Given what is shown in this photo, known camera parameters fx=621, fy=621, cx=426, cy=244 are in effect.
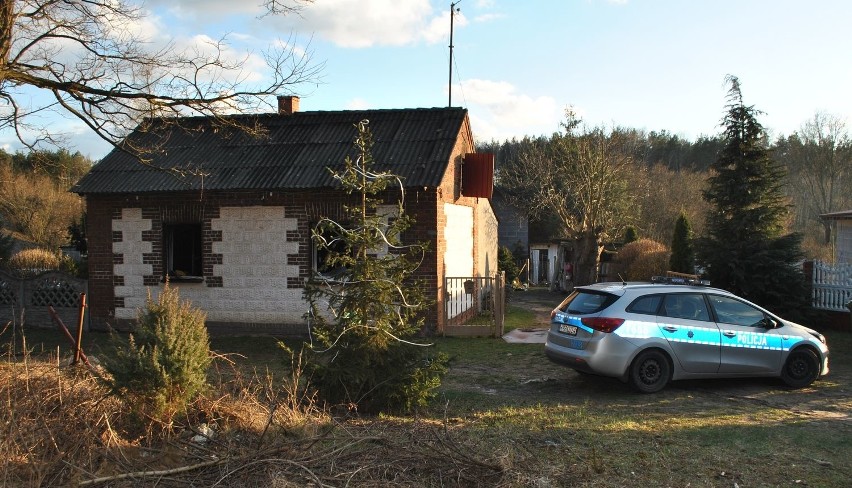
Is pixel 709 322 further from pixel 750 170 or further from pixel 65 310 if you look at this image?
pixel 65 310

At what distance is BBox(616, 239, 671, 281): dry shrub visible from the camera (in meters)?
21.6

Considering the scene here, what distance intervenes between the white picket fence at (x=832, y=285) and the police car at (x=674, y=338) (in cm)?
640

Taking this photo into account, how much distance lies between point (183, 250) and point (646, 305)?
10855 mm

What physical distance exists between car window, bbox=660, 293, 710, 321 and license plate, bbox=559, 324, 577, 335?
1.18 meters

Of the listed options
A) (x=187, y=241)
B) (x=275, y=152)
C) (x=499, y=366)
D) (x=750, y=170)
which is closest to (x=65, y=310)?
(x=187, y=241)

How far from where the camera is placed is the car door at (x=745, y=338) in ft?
27.9

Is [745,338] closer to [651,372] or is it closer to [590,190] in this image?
[651,372]

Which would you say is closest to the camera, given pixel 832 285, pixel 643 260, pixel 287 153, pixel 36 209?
pixel 832 285

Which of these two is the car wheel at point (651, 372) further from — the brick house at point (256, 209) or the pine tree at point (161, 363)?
the brick house at point (256, 209)

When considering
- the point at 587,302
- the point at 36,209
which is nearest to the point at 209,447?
the point at 587,302

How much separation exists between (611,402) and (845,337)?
8397 mm

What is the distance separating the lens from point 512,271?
28703 millimetres

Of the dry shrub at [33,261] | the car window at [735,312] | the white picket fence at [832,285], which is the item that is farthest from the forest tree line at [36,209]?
the white picket fence at [832,285]

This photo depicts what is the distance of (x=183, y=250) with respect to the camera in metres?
14.8
